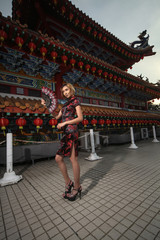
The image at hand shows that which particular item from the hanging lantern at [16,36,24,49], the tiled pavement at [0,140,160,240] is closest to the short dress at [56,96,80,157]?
the tiled pavement at [0,140,160,240]

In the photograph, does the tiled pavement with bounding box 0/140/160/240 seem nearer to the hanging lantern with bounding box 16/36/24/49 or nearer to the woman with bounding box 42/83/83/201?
the woman with bounding box 42/83/83/201

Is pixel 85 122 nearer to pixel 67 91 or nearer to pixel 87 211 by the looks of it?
pixel 67 91

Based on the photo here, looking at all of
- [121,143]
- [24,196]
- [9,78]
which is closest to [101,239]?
[24,196]

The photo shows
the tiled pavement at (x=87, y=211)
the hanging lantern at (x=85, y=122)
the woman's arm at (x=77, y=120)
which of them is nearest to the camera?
the tiled pavement at (x=87, y=211)

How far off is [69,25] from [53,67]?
3.66 meters

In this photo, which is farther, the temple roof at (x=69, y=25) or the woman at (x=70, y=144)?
the temple roof at (x=69, y=25)

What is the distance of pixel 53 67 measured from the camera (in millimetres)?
4723

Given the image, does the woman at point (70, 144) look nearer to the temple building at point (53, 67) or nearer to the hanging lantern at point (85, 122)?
the temple building at point (53, 67)

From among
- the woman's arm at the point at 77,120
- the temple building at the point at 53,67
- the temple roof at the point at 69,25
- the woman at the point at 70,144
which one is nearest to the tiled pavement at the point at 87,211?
the woman at the point at 70,144

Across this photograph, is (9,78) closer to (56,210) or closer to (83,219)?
(56,210)

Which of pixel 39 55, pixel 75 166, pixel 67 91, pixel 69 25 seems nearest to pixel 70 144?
pixel 75 166

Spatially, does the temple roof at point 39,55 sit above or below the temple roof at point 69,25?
below

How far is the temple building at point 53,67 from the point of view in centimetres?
346

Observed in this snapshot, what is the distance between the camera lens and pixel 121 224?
4.23 ft
